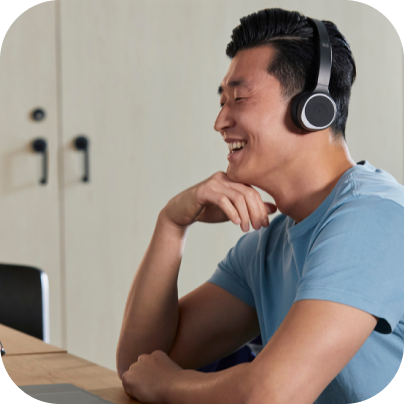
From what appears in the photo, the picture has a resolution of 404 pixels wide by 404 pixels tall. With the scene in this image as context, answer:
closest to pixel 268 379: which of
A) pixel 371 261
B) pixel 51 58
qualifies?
pixel 371 261

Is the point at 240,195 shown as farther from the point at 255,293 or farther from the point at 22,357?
the point at 22,357

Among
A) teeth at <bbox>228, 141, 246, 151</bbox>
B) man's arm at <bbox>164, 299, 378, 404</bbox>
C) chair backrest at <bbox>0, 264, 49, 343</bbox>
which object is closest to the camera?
man's arm at <bbox>164, 299, 378, 404</bbox>

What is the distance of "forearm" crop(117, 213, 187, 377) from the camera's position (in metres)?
1.06

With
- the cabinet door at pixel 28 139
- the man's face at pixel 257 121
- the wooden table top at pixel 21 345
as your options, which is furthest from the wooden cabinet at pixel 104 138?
the man's face at pixel 257 121

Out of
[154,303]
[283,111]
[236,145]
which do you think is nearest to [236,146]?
[236,145]

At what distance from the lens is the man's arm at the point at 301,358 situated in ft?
2.02

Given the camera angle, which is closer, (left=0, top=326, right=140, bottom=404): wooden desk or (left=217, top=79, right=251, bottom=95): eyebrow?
(left=0, top=326, right=140, bottom=404): wooden desk

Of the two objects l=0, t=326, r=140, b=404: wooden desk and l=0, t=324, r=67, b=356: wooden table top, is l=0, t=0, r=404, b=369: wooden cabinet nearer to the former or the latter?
l=0, t=324, r=67, b=356: wooden table top

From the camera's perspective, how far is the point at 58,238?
2.31 meters

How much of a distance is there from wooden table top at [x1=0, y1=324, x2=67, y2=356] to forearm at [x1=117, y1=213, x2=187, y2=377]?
13 cm

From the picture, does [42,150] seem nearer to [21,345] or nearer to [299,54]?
[21,345]

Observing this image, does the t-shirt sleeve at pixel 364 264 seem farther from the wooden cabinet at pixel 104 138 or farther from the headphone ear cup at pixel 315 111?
the wooden cabinet at pixel 104 138

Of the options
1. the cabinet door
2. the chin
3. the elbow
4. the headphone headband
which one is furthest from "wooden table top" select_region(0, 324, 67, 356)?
the cabinet door

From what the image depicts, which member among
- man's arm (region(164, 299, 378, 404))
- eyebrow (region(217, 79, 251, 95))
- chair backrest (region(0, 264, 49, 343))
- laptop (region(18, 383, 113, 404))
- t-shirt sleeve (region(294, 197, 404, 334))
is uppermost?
eyebrow (region(217, 79, 251, 95))
